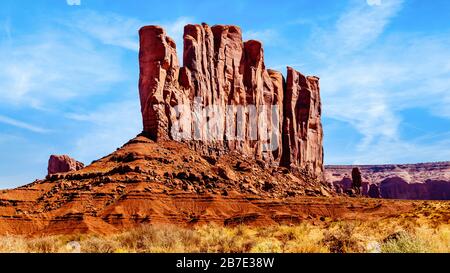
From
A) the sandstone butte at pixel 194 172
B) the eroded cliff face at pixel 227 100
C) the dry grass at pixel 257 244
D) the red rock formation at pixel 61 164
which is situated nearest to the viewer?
the dry grass at pixel 257 244

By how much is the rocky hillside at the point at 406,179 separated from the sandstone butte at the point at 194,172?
69543 millimetres

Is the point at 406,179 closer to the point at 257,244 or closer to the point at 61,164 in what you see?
the point at 61,164

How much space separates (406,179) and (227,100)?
10349cm

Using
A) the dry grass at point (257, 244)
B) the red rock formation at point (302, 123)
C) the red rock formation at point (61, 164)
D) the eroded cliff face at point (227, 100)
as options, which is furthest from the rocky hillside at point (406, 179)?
the dry grass at point (257, 244)

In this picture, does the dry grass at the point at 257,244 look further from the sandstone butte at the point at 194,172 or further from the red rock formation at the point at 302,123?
the red rock formation at the point at 302,123

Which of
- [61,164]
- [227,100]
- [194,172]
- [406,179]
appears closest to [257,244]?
[194,172]

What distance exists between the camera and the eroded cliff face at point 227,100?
75.4 m

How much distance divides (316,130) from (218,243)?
314 ft

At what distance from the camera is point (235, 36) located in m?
95.9

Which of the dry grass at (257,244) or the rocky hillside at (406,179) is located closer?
the dry grass at (257,244)

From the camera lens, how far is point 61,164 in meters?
108

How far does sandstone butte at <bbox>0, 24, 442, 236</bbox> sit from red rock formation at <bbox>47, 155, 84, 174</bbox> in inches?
13.1
